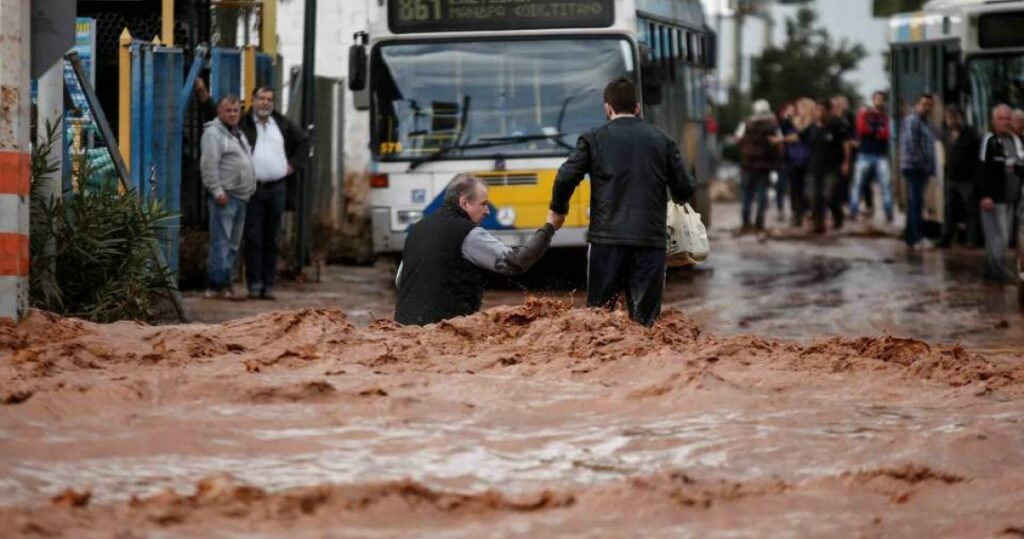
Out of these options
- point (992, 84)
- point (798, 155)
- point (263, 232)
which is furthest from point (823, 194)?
point (263, 232)

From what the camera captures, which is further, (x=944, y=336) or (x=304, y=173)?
(x=304, y=173)

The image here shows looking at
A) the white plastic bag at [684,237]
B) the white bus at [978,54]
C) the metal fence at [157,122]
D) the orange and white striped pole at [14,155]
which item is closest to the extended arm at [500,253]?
the white plastic bag at [684,237]

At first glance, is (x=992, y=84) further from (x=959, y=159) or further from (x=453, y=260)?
(x=453, y=260)

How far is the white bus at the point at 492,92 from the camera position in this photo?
68.2 ft

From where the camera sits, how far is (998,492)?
855cm

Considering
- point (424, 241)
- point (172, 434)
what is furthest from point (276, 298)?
point (172, 434)

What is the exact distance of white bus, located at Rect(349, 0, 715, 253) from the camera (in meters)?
20.8

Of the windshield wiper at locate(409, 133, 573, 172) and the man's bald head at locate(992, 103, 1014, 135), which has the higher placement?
the man's bald head at locate(992, 103, 1014, 135)

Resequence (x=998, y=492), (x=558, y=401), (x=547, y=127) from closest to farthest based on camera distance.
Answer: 1. (x=998, y=492)
2. (x=558, y=401)
3. (x=547, y=127)

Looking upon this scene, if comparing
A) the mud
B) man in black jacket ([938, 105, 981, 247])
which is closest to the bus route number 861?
man in black jacket ([938, 105, 981, 247])

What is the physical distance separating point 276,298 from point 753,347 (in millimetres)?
7997

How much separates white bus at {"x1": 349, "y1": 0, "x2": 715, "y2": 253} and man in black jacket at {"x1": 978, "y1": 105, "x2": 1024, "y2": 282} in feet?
Result: 11.2

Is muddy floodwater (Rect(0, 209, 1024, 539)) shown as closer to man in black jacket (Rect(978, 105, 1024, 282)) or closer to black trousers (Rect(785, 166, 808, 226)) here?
man in black jacket (Rect(978, 105, 1024, 282))

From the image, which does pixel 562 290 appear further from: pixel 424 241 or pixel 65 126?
pixel 424 241
